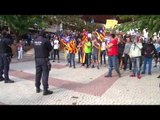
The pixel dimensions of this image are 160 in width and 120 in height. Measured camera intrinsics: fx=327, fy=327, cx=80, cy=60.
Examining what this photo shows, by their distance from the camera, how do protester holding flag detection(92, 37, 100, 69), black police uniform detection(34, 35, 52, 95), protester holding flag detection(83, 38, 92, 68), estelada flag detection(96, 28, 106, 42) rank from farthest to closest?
estelada flag detection(96, 28, 106, 42)
protester holding flag detection(92, 37, 100, 69)
protester holding flag detection(83, 38, 92, 68)
black police uniform detection(34, 35, 52, 95)

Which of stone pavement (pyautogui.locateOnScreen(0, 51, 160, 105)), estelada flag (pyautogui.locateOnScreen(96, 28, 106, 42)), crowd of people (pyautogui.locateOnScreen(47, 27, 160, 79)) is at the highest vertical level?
estelada flag (pyautogui.locateOnScreen(96, 28, 106, 42))

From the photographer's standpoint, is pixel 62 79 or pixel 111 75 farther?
pixel 111 75

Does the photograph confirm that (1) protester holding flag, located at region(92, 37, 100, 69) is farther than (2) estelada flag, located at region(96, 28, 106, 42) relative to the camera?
No

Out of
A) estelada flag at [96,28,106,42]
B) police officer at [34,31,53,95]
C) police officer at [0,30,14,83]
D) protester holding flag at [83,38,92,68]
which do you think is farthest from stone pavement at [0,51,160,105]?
estelada flag at [96,28,106,42]

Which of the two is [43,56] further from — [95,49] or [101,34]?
[101,34]

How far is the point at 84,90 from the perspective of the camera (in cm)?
995

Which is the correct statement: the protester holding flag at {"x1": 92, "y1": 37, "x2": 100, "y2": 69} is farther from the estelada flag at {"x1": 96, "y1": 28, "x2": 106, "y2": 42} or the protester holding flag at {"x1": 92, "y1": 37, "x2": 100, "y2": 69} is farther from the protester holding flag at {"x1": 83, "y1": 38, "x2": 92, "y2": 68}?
the estelada flag at {"x1": 96, "y1": 28, "x2": 106, "y2": 42}

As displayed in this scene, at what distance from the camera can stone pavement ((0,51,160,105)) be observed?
8680 mm

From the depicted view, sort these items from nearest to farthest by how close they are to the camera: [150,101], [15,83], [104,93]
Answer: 1. [150,101]
2. [104,93]
3. [15,83]
